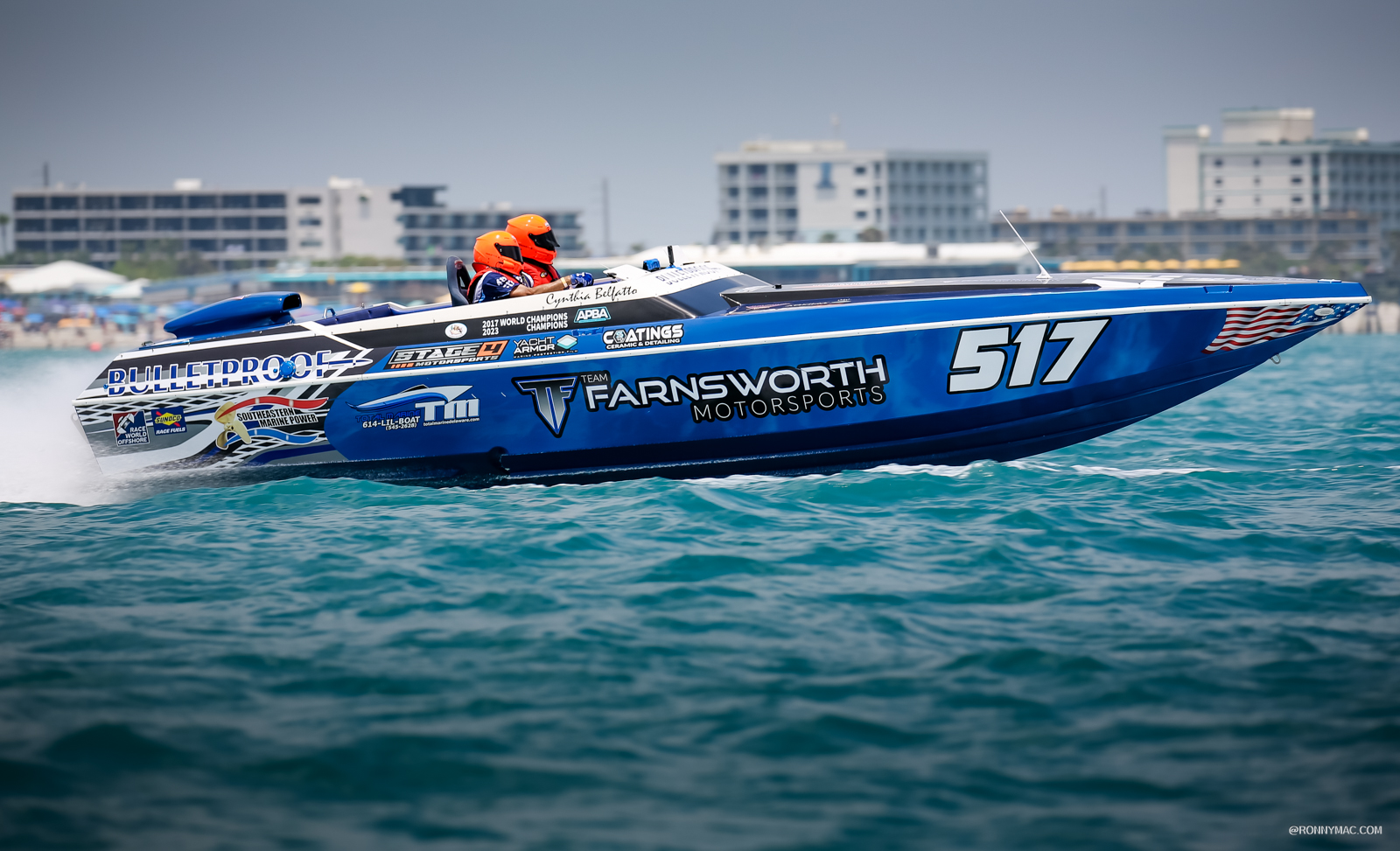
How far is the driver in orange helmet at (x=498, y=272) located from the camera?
860 cm

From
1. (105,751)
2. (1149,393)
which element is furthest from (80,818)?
(1149,393)

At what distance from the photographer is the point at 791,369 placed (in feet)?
25.6

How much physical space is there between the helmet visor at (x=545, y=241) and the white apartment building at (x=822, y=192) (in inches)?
3881

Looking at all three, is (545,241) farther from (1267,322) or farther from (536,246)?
(1267,322)

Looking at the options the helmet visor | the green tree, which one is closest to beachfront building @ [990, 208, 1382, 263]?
the green tree

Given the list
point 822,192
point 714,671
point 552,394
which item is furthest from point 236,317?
point 822,192

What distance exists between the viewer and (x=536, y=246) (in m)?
9.04

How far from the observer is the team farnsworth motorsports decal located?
779 cm

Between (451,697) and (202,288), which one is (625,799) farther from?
(202,288)

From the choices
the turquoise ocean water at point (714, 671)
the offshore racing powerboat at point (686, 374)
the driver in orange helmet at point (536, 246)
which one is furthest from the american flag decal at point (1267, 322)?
the driver in orange helmet at point (536, 246)

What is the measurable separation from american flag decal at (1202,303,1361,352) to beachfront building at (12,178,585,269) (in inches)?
3839

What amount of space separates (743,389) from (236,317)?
3.72 metres

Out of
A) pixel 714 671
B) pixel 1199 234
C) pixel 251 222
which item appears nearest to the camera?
pixel 714 671

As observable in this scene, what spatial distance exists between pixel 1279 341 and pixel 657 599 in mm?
4733
